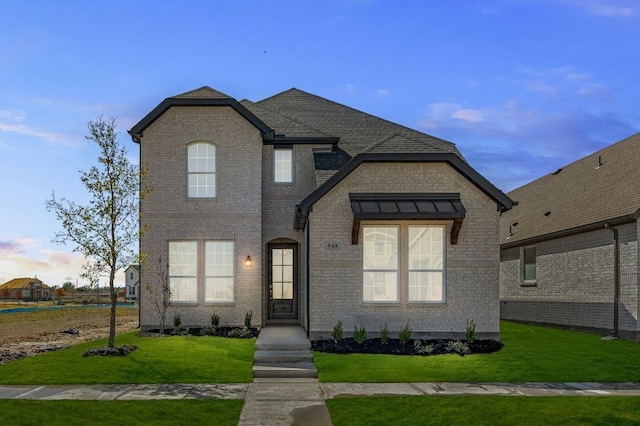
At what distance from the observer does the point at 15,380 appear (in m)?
11.8

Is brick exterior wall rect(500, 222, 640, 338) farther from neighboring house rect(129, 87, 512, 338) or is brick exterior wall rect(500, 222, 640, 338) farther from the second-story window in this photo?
the second-story window

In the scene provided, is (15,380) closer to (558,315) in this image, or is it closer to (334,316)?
(334,316)

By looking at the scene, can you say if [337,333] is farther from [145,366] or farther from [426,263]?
[145,366]

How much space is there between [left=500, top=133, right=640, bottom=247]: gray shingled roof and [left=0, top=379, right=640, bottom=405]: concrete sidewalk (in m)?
8.85

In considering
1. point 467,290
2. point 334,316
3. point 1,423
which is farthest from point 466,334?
point 1,423

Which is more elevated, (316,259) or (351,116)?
(351,116)

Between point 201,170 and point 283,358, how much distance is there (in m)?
7.86

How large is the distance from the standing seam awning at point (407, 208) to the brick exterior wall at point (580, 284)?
624cm

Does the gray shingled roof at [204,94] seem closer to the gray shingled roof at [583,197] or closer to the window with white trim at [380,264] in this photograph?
the window with white trim at [380,264]

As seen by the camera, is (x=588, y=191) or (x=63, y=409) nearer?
(x=63, y=409)

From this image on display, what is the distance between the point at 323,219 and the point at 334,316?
262 cm

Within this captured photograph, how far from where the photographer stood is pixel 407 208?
53.7 ft

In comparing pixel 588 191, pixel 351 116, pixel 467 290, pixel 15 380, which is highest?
pixel 351 116

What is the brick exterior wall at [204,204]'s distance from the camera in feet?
62.7
